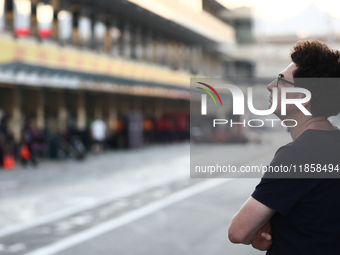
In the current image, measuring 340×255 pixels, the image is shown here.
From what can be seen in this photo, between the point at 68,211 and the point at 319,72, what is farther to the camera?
the point at 68,211

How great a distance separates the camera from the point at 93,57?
1046 inches

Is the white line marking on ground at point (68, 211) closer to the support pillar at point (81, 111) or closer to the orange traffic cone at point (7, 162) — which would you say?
the orange traffic cone at point (7, 162)

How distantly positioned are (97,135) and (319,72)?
2085cm

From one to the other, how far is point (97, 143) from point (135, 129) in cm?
276

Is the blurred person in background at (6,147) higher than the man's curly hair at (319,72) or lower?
lower

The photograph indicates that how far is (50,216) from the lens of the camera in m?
8.98

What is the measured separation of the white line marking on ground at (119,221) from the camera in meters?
6.76

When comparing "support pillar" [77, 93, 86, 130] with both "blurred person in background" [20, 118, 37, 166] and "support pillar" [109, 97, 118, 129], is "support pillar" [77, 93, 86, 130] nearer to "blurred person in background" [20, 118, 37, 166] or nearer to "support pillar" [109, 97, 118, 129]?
"support pillar" [109, 97, 118, 129]

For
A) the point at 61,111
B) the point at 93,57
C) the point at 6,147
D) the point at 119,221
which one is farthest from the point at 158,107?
the point at 119,221

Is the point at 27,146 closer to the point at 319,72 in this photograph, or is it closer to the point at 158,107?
the point at 319,72

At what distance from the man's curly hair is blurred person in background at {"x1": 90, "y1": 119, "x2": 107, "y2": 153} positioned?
2034 cm

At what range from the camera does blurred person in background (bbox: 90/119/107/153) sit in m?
22.0

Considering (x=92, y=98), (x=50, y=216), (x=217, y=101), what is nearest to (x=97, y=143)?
(x=92, y=98)

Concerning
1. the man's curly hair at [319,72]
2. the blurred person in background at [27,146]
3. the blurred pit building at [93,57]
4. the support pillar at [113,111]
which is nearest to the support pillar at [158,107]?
the blurred pit building at [93,57]
